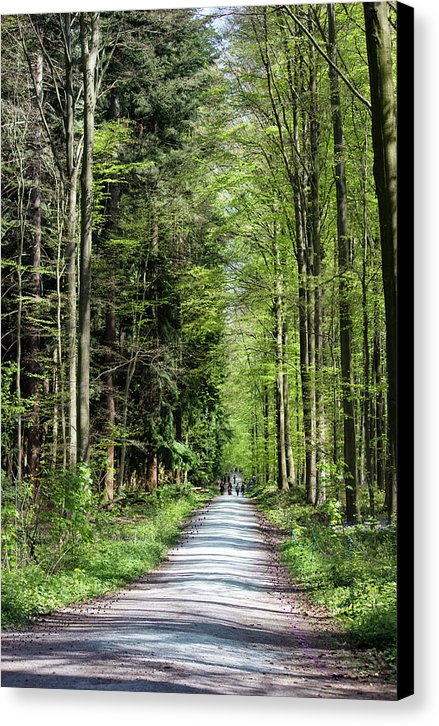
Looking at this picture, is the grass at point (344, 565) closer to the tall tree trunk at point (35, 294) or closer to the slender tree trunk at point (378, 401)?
the slender tree trunk at point (378, 401)

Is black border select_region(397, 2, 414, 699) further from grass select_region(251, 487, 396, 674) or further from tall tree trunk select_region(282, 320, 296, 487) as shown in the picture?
tall tree trunk select_region(282, 320, 296, 487)

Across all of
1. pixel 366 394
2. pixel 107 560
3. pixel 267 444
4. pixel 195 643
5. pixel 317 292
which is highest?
pixel 317 292

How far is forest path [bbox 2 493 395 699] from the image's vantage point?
5824 millimetres

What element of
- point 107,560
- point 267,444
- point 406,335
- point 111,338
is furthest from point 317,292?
point 406,335

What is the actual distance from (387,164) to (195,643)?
3.38 metres

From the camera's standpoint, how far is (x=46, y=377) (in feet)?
29.1

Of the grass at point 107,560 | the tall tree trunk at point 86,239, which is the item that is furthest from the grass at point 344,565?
the tall tree trunk at point 86,239

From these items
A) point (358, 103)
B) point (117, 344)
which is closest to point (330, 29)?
point (358, 103)

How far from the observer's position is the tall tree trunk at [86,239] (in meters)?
8.06

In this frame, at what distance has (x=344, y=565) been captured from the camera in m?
7.26

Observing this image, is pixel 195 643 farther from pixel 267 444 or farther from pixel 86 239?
pixel 86 239

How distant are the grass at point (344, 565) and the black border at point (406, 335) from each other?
15 cm

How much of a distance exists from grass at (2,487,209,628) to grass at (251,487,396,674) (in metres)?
0.99

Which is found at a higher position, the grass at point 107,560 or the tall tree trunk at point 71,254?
the tall tree trunk at point 71,254
